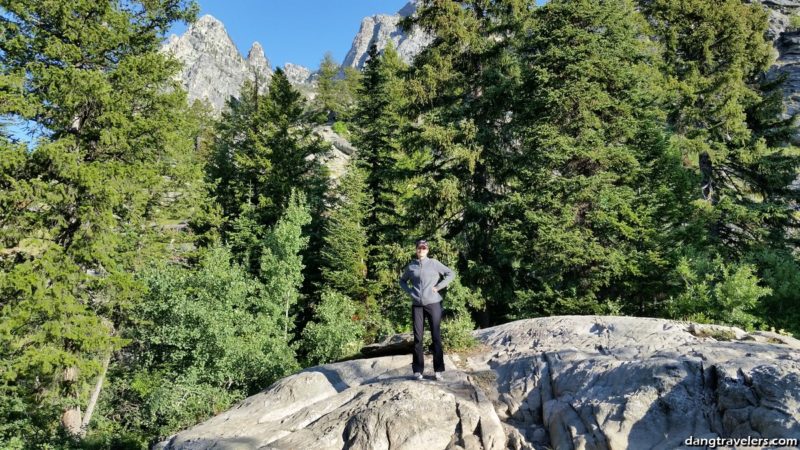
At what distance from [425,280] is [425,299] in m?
0.31

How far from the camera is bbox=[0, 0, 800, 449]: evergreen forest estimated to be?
11.8 meters

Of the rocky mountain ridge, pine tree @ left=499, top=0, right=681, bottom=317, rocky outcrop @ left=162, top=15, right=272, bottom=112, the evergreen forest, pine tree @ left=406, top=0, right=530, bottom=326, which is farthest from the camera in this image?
rocky outcrop @ left=162, top=15, right=272, bottom=112

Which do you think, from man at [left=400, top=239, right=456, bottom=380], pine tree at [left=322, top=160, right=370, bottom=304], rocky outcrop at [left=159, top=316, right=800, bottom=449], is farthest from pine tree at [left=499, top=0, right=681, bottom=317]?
pine tree at [left=322, top=160, right=370, bottom=304]

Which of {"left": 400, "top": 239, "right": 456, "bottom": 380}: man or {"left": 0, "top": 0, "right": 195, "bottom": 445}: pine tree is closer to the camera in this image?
{"left": 400, "top": 239, "right": 456, "bottom": 380}: man

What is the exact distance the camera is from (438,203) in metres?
16.1

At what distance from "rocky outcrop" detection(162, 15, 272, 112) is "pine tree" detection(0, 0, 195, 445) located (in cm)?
11281

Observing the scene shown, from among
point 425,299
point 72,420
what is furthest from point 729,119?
point 72,420

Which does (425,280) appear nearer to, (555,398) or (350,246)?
(555,398)

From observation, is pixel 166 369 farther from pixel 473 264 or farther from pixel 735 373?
pixel 735 373

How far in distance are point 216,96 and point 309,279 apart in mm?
137780

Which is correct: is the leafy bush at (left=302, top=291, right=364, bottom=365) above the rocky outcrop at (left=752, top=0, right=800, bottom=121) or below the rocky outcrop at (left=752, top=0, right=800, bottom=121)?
below

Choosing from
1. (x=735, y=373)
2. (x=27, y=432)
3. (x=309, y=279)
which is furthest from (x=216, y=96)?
(x=735, y=373)

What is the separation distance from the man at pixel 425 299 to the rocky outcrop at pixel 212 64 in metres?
122

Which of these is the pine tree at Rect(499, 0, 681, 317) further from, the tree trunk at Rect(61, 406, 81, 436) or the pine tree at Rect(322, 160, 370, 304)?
the tree trunk at Rect(61, 406, 81, 436)
